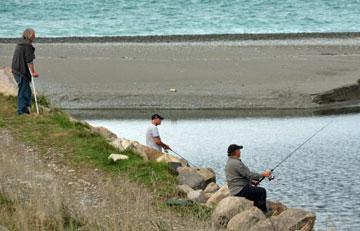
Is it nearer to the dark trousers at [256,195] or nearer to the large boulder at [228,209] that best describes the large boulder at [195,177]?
the dark trousers at [256,195]

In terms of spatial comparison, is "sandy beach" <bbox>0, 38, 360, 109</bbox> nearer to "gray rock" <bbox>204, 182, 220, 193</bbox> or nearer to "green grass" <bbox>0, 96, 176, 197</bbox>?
"green grass" <bbox>0, 96, 176, 197</bbox>

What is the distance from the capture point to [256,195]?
46.6ft

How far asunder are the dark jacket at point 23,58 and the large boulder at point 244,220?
7.55 metres

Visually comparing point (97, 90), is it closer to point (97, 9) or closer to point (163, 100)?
point (163, 100)

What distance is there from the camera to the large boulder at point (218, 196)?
1427 centimetres

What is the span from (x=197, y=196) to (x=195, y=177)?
146 centimetres

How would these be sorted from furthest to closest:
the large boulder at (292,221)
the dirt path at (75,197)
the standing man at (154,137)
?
the standing man at (154,137), the large boulder at (292,221), the dirt path at (75,197)

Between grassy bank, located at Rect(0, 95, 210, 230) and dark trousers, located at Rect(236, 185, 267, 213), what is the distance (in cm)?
94

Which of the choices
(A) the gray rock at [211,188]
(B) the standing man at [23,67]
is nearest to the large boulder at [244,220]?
(A) the gray rock at [211,188]

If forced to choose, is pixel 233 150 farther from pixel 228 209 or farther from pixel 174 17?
pixel 174 17

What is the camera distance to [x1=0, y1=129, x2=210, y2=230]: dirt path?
36.8 ft

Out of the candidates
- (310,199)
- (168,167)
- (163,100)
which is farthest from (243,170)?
(163,100)

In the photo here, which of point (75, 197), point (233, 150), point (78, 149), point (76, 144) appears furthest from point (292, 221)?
point (76, 144)

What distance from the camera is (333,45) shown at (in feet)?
145
